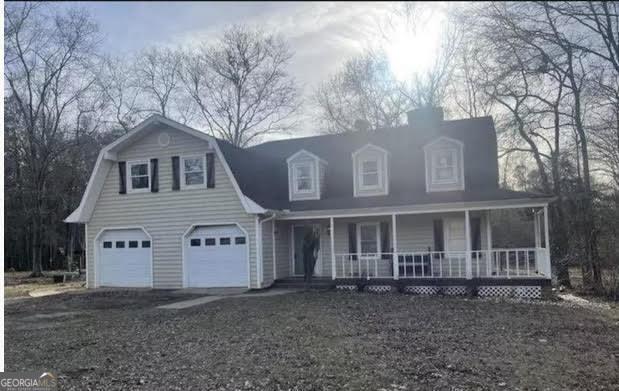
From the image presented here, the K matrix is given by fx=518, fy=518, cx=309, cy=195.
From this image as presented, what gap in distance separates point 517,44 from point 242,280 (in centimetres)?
1276

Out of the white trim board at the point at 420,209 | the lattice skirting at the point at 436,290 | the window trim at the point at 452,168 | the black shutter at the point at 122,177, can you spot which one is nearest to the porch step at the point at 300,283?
the white trim board at the point at 420,209

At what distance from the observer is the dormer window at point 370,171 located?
61.1 ft

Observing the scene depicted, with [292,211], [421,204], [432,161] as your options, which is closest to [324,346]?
[421,204]

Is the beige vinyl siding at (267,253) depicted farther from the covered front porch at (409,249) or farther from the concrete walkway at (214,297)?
the concrete walkway at (214,297)

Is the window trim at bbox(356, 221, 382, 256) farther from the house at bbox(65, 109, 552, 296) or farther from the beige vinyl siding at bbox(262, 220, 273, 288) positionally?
the beige vinyl siding at bbox(262, 220, 273, 288)

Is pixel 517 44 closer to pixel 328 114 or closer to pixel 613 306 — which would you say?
pixel 613 306

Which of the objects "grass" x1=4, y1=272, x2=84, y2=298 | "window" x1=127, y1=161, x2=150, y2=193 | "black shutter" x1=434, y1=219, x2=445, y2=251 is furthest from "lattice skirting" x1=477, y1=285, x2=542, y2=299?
"grass" x1=4, y1=272, x2=84, y2=298

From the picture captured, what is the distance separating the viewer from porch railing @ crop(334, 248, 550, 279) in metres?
16.0

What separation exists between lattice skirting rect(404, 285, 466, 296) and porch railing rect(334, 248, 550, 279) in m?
0.36

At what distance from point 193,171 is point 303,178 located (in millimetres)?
4092

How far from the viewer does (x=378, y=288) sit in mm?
16719

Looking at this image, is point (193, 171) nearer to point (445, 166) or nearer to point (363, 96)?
point (445, 166)

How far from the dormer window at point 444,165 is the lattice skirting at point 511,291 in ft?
12.2

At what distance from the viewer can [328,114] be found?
36.9 m
